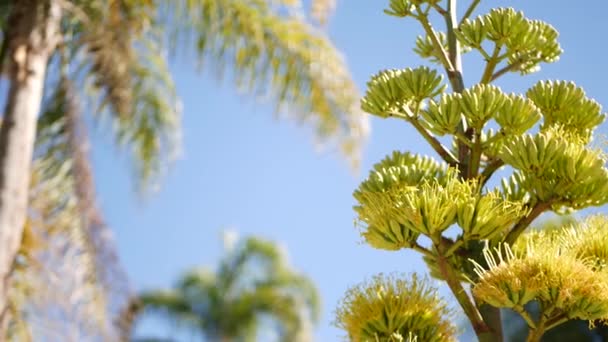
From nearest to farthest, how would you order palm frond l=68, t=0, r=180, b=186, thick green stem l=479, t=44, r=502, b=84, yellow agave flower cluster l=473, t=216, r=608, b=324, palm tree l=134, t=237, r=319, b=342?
yellow agave flower cluster l=473, t=216, r=608, b=324 → thick green stem l=479, t=44, r=502, b=84 → palm frond l=68, t=0, r=180, b=186 → palm tree l=134, t=237, r=319, b=342

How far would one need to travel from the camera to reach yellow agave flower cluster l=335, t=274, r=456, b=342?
115 cm

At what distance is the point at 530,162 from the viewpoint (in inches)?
43.1

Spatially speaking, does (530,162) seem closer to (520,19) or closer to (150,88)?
(520,19)

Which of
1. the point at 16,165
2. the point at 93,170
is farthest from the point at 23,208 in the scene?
the point at 93,170

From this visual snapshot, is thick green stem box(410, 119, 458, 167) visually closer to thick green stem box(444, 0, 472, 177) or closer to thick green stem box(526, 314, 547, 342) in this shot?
thick green stem box(444, 0, 472, 177)

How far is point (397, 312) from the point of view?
1.15 m

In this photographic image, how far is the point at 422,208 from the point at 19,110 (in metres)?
3.41

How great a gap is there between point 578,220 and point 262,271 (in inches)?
459

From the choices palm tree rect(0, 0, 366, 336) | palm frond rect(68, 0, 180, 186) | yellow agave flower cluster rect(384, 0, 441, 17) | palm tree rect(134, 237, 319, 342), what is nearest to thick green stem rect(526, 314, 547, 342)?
yellow agave flower cluster rect(384, 0, 441, 17)

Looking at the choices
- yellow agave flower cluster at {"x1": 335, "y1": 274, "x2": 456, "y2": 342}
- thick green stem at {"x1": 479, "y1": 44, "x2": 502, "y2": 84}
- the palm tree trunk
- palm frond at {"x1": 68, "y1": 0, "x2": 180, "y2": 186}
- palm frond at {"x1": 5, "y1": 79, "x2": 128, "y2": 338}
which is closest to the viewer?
yellow agave flower cluster at {"x1": 335, "y1": 274, "x2": 456, "y2": 342}

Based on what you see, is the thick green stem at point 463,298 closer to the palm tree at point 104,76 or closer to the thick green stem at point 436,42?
the thick green stem at point 436,42

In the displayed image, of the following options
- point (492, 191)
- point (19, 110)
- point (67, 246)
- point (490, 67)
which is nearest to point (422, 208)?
point (492, 191)

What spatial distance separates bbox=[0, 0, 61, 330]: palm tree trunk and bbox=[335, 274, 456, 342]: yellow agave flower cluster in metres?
2.90

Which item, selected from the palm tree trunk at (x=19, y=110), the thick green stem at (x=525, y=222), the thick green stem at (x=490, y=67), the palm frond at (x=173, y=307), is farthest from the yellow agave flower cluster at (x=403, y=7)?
the palm frond at (x=173, y=307)
